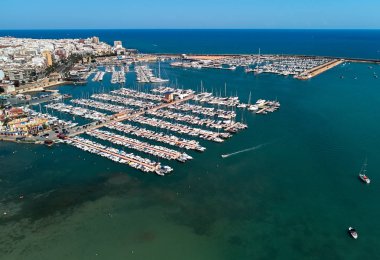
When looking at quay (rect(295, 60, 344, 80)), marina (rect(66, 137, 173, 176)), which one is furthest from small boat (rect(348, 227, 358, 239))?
quay (rect(295, 60, 344, 80))

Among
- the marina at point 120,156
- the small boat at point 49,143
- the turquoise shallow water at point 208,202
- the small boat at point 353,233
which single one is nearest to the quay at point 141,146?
the turquoise shallow water at point 208,202

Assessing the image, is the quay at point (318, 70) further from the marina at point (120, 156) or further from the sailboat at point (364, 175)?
the marina at point (120, 156)

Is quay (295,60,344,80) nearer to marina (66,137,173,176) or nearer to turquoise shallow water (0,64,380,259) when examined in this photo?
turquoise shallow water (0,64,380,259)

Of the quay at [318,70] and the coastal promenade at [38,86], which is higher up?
the quay at [318,70]

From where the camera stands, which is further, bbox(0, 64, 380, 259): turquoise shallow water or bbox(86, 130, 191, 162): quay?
bbox(86, 130, 191, 162): quay

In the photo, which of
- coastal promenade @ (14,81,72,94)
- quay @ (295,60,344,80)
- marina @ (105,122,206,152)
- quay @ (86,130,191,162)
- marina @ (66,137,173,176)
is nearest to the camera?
marina @ (66,137,173,176)

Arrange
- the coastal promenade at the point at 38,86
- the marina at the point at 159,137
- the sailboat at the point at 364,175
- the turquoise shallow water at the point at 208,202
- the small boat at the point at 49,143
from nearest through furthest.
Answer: the turquoise shallow water at the point at 208,202 < the sailboat at the point at 364,175 < the marina at the point at 159,137 < the small boat at the point at 49,143 < the coastal promenade at the point at 38,86

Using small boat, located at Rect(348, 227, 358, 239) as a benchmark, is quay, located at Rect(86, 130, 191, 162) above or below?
above

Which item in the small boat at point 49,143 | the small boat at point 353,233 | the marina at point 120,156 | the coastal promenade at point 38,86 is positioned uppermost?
the coastal promenade at point 38,86
